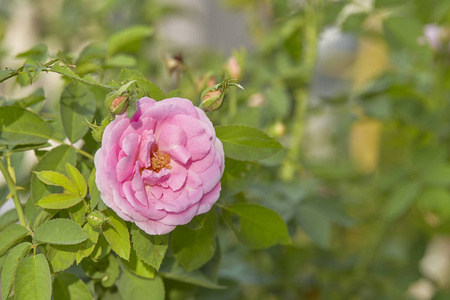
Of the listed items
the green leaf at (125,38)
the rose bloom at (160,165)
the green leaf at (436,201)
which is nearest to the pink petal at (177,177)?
the rose bloom at (160,165)

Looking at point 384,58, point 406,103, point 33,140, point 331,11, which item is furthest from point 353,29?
point 384,58

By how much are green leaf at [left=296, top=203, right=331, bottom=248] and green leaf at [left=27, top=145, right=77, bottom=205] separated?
0.30 m

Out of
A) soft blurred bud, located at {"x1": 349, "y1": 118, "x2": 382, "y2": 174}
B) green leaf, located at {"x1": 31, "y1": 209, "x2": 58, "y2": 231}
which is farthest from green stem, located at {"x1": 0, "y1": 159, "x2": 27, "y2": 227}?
soft blurred bud, located at {"x1": 349, "y1": 118, "x2": 382, "y2": 174}

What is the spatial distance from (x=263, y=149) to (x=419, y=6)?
0.50m

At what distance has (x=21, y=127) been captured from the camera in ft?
1.07

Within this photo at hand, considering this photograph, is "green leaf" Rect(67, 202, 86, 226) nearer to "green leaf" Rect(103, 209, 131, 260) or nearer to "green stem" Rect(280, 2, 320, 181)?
"green leaf" Rect(103, 209, 131, 260)

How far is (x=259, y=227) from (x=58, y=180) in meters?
0.15

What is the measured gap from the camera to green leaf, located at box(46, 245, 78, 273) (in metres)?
0.29

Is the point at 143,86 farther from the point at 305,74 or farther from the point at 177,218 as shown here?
the point at 305,74

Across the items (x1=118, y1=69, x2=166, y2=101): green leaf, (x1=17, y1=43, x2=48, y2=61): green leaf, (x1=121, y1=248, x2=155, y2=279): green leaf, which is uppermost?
(x1=118, y1=69, x2=166, y2=101): green leaf

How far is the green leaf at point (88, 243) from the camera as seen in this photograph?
0.29 metres

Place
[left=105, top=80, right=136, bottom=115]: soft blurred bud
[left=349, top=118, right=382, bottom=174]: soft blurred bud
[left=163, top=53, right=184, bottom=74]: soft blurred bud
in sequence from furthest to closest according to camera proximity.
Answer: [left=349, top=118, right=382, bottom=174]: soft blurred bud, [left=163, top=53, right=184, bottom=74]: soft blurred bud, [left=105, top=80, right=136, bottom=115]: soft blurred bud

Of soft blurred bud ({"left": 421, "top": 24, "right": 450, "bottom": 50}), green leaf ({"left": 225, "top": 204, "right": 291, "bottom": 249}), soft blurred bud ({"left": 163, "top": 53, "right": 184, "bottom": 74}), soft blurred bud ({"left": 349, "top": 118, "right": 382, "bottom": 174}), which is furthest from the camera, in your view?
soft blurred bud ({"left": 349, "top": 118, "right": 382, "bottom": 174})

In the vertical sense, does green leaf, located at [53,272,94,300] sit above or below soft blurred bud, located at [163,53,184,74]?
below
